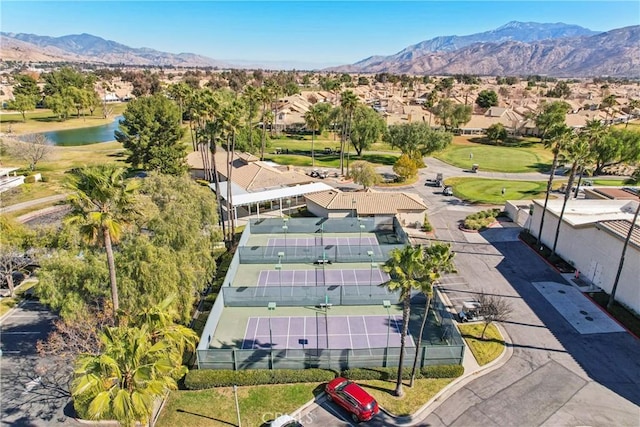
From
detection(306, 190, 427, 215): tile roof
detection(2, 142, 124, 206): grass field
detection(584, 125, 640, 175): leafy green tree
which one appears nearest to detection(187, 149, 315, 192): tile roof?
detection(306, 190, 427, 215): tile roof

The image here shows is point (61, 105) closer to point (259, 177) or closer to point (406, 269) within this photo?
point (259, 177)

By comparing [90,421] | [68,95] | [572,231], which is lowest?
[90,421]

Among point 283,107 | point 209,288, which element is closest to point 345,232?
point 209,288

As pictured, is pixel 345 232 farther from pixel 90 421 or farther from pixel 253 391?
pixel 90 421

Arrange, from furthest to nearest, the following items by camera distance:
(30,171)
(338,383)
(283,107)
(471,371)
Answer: (283,107) → (30,171) → (471,371) → (338,383)

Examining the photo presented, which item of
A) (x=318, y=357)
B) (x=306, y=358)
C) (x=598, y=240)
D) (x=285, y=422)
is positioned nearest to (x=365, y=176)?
(x=598, y=240)
